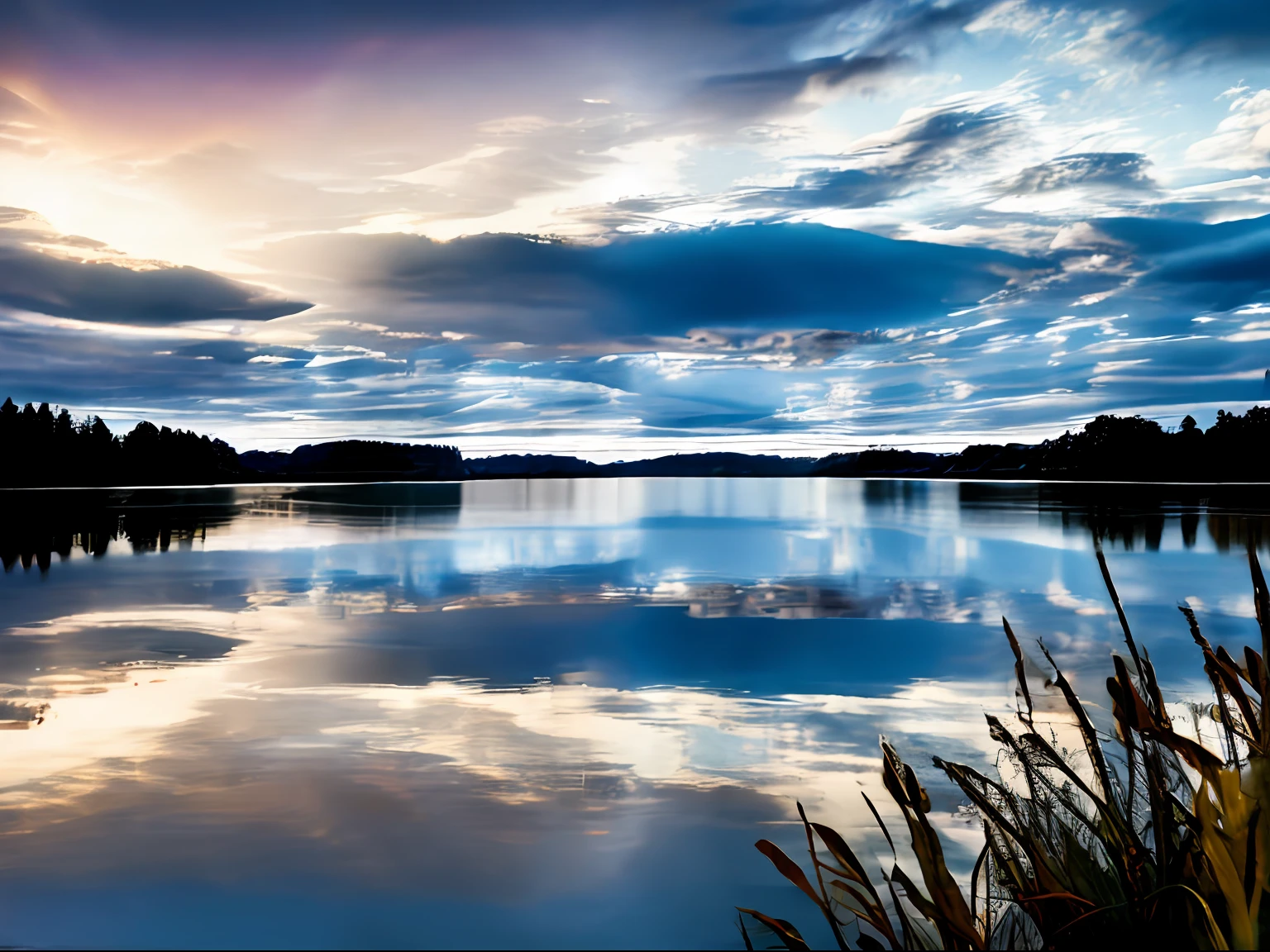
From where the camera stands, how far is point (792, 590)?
13266 millimetres

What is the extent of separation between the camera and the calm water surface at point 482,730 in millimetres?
3617

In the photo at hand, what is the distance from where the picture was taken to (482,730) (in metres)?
5.97

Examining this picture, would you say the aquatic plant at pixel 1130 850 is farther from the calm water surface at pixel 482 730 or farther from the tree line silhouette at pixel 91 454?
the tree line silhouette at pixel 91 454

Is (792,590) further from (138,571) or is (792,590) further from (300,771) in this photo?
(138,571)

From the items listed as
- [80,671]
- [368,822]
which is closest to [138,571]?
[80,671]

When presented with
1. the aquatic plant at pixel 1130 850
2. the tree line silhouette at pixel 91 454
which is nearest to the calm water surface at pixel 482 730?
the aquatic plant at pixel 1130 850

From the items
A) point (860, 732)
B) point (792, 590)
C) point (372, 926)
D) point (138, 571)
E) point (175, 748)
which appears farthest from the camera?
point (138, 571)

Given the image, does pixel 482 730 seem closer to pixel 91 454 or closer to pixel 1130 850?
pixel 1130 850

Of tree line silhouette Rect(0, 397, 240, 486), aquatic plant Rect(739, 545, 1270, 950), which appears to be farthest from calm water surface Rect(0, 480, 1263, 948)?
tree line silhouette Rect(0, 397, 240, 486)

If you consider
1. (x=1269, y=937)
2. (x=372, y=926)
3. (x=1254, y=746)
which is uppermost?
(x=1254, y=746)

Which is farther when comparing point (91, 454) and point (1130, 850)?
point (91, 454)

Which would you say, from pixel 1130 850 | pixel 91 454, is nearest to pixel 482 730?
pixel 1130 850

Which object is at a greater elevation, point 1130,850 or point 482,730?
point 1130,850

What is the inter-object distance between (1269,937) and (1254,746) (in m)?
0.36
